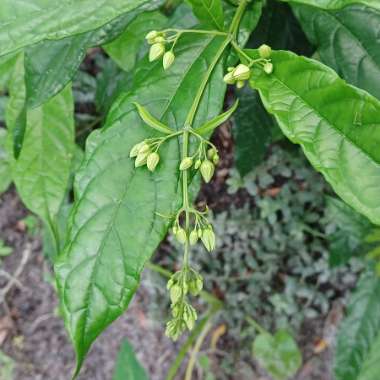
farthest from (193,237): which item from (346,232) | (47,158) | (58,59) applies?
(346,232)

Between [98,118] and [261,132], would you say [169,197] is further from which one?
[98,118]

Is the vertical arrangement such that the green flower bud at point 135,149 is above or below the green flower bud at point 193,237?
above

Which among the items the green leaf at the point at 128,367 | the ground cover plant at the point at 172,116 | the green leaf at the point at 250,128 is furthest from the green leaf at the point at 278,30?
the green leaf at the point at 128,367

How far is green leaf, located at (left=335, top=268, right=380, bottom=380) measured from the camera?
169cm

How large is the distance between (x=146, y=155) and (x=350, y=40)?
1.46 feet

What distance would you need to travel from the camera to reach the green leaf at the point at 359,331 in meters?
1.69

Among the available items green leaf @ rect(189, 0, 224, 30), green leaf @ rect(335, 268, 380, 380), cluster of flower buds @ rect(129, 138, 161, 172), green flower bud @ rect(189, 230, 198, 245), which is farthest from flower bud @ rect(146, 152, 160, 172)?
green leaf @ rect(335, 268, 380, 380)

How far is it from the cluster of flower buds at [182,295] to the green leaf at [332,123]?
0.27 meters

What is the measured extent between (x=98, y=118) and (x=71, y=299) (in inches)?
47.3

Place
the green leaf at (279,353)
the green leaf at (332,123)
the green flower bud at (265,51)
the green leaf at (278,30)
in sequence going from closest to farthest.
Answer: the green leaf at (332,123), the green flower bud at (265,51), the green leaf at (278,30), the green leaf at (279,353)

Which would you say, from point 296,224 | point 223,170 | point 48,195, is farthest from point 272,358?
point 48,195

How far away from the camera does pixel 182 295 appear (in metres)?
0.89

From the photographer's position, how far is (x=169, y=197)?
0.87 m

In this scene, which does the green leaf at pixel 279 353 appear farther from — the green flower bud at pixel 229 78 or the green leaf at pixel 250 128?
the green flower bud at pixel 229 78
